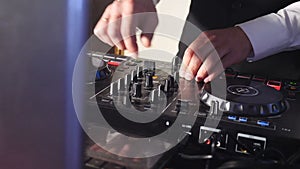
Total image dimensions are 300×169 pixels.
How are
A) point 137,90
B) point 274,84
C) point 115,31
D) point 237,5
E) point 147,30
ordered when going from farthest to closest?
point 237,5 < point 274,84 < point 137,90 < point 147,30 < point 115,31

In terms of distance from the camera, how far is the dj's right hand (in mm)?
401

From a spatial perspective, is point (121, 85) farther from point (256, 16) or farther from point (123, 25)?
point (256, 16)

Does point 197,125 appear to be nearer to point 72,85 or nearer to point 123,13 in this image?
point 123,13

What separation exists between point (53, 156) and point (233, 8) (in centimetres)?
88

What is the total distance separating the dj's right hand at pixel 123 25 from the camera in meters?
0.40

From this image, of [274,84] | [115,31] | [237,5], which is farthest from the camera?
[237,5]

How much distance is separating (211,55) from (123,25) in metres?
0.33

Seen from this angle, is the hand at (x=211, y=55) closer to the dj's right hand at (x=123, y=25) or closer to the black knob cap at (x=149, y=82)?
the black knob cap at (x=149, y=82)

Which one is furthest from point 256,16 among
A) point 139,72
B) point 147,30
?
point 147,30

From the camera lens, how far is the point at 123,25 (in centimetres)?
45

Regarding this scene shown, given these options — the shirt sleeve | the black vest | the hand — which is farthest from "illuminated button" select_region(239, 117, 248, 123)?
the black vest

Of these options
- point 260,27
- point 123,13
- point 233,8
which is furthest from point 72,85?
point 233,8

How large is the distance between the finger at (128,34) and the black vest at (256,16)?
0.59 meters

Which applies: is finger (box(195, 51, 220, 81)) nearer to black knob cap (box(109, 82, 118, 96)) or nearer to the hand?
the hand
